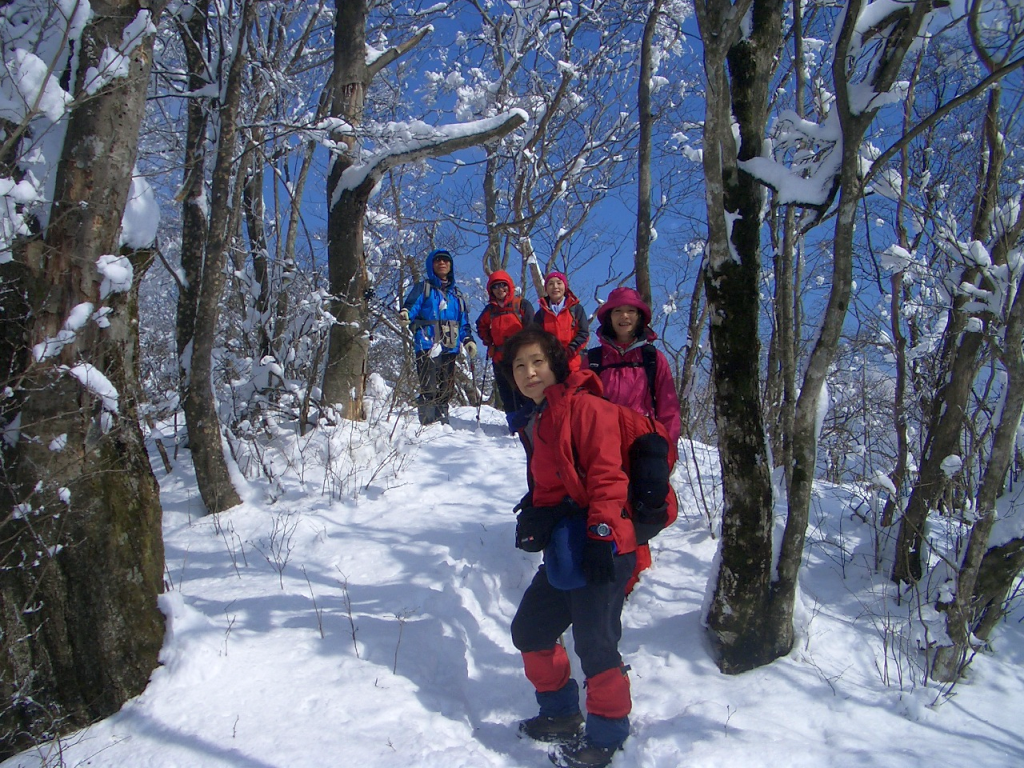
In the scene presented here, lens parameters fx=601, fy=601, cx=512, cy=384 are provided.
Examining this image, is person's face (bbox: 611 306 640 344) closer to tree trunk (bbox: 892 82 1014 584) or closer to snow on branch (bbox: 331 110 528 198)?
tree trunk (bbox: 892 82 1014 584)

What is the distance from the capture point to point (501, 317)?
509 cm

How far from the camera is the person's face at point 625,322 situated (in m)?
3.25

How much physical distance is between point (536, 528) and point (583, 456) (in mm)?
328

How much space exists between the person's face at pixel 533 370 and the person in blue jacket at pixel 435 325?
12.1 ft

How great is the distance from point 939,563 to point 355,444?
13.3ft

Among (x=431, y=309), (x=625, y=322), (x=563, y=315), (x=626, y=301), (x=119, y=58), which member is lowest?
(x=625, y=322)

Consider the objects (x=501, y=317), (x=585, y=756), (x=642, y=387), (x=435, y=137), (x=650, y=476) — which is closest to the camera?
(x=585, y=756)

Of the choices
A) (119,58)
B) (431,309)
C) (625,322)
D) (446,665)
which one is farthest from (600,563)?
(431,309)

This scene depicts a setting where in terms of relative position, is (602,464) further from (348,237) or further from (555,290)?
(348,237)

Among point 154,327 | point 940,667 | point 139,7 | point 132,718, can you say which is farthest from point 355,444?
point 154,327

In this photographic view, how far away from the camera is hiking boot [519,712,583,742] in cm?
237

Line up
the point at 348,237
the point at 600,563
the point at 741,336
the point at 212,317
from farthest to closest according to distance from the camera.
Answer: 1. the point at 348,237
2. the point at 212,317
3. the point at 741,336
4. the point at 600,563

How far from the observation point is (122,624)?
2.22m

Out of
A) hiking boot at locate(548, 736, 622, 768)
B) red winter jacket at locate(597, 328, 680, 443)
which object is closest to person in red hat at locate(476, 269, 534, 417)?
red winter jacket at locate(597, 328, 680, 443)
